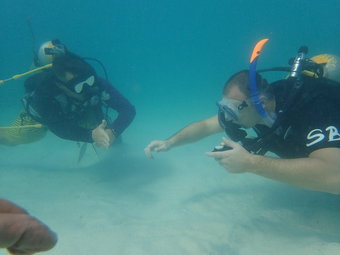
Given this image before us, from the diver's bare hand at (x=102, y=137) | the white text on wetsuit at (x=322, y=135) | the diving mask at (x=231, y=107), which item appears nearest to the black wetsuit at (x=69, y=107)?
the diver's bare hand at (x=102, y=137)

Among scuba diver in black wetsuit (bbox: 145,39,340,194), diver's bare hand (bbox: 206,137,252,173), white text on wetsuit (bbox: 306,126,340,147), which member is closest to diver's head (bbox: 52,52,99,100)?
scuba diver in black wetsuit (bbox: 145,39,340,194)

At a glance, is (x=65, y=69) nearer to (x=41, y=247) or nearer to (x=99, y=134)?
(x=99, y=134)

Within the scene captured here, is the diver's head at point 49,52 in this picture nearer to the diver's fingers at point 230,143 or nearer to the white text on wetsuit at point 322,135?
the diver's fingers at point 230,143

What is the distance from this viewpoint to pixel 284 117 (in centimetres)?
371

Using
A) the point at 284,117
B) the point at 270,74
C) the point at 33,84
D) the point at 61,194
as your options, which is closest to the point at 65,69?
the point at 33,84

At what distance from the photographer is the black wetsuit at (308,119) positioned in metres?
3.42

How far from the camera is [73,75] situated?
17.5 feet

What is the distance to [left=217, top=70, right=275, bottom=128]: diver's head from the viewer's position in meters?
3.75

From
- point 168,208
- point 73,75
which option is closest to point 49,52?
point 73,75

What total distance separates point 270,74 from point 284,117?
116 ft

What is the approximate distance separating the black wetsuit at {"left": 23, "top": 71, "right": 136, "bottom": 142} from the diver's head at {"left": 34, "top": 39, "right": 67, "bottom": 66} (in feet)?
0.98

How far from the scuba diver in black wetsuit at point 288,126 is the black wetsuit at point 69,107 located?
8.33ft

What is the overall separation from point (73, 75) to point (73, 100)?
1.94 ft

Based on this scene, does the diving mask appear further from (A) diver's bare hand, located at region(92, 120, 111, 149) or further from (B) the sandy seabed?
(A) diver's bare hand, located at region(92, 120, 111, 149)
